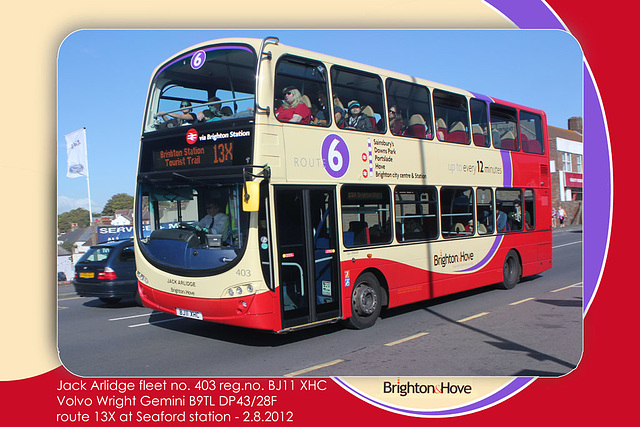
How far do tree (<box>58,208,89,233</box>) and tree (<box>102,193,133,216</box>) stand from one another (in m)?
0.60

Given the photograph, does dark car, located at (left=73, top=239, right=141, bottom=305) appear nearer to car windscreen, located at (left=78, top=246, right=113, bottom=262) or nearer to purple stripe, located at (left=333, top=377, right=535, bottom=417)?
car windscreen, located at (left=78, top=246, right=113, bottom=262)

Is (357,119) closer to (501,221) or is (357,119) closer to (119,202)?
(119,202)

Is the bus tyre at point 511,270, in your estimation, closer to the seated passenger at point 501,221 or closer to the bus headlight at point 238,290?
the seated passenger at point 501,221

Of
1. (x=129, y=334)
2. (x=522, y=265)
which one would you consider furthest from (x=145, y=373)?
(x=522, y=265)

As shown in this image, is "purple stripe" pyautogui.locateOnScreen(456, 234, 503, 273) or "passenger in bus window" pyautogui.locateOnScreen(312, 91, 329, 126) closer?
"passenger in bus window" pyautogui.locateOnScreen(312, 91, 329, 126)

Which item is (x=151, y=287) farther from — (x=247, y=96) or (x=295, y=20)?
(x=295, y=20)

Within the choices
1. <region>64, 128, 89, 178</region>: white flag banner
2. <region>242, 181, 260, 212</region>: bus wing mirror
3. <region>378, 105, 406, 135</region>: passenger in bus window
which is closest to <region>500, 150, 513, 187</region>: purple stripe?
<region>378, 105, 406, 135</region>: passenger in bus window

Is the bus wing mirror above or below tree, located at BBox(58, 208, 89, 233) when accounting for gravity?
above

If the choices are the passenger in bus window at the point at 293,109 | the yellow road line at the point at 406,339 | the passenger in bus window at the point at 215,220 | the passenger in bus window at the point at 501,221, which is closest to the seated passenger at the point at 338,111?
the passenger in bus window at the point at 293,109

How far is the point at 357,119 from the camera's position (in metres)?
8.45

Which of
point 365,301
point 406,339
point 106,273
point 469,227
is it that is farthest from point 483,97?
point 106,273

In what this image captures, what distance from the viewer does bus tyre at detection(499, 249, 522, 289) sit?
12.5 m

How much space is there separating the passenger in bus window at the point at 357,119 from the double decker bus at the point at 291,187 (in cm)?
5

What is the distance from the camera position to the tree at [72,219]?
650 cm
